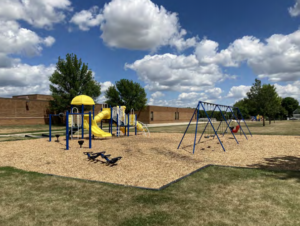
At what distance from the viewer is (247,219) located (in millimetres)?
4031

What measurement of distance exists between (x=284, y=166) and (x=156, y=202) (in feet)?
19.4

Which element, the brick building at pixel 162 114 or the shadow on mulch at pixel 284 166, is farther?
the brick building at pixel 162 114

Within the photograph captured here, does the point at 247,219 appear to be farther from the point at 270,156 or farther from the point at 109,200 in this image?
the point at 270,156

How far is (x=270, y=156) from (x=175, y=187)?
21.3 feet

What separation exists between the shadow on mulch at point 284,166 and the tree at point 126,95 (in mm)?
39280

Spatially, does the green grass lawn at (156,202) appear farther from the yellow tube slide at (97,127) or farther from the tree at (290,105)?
the tree at (290,105)

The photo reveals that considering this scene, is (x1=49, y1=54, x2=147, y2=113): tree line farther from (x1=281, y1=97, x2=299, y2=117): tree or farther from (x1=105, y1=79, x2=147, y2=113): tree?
(x1=281, y1=97, x2=299, y2=117): tree

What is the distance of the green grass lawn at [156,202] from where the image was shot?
4031 mm

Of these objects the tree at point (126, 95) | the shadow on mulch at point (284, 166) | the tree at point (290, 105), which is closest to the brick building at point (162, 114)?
the tree at point (126, 95)

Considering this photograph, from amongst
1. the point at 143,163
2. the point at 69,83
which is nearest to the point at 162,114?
the point at 69,83

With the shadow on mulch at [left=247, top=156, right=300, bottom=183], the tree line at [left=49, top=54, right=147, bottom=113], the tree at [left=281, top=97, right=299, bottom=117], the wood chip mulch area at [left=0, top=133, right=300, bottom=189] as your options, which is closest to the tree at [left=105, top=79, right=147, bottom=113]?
the tree line at [left=49, top=54, right=147, bottom=113]

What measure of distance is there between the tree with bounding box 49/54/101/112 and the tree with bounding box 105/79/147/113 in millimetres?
9951

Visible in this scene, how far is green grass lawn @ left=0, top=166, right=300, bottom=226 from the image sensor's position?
13.2ft

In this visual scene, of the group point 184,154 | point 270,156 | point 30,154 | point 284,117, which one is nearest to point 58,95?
point 30,154
